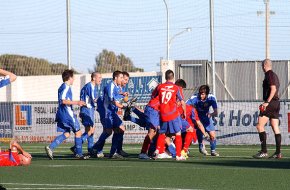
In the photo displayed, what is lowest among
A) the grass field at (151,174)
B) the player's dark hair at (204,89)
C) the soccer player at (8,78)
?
the grass field at (151,174)

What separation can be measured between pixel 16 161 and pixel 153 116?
146 inches

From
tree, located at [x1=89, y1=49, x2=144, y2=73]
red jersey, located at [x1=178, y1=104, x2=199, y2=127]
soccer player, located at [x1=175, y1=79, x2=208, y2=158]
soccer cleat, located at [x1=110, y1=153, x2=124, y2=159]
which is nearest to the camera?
soccer player, located at [x1=175, y1=79, x2=208, y2=158]

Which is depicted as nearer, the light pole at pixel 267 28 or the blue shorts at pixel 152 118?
the blue shorts at pixel 152 118

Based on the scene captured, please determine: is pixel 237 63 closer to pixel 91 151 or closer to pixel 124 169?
pixel 91 151

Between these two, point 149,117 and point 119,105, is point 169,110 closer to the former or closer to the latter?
point 149,117

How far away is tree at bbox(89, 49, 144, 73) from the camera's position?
61188 millimetres

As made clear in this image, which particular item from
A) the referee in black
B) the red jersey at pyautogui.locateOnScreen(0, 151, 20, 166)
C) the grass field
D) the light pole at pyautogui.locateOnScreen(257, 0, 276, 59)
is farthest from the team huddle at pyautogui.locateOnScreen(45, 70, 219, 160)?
the light pole at pyautogui.locateOnScreen(257, 0, 276, 59)

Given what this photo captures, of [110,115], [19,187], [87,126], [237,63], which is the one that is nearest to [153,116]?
[110,115]

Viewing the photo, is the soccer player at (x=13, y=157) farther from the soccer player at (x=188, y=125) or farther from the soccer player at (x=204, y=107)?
the soccer player at (x=204, y=107)

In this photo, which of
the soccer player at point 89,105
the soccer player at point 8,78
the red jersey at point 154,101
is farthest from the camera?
the soccer player at point 89,105

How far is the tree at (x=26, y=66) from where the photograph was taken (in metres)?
65.7

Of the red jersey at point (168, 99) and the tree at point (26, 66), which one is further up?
the tree at point (26, 66)

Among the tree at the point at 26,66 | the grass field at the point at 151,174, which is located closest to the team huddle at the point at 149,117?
the grass field at the point at 151,174

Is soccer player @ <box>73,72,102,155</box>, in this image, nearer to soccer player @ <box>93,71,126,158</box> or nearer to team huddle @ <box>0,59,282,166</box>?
team huddle @ <box>0,59,282,166</box>
